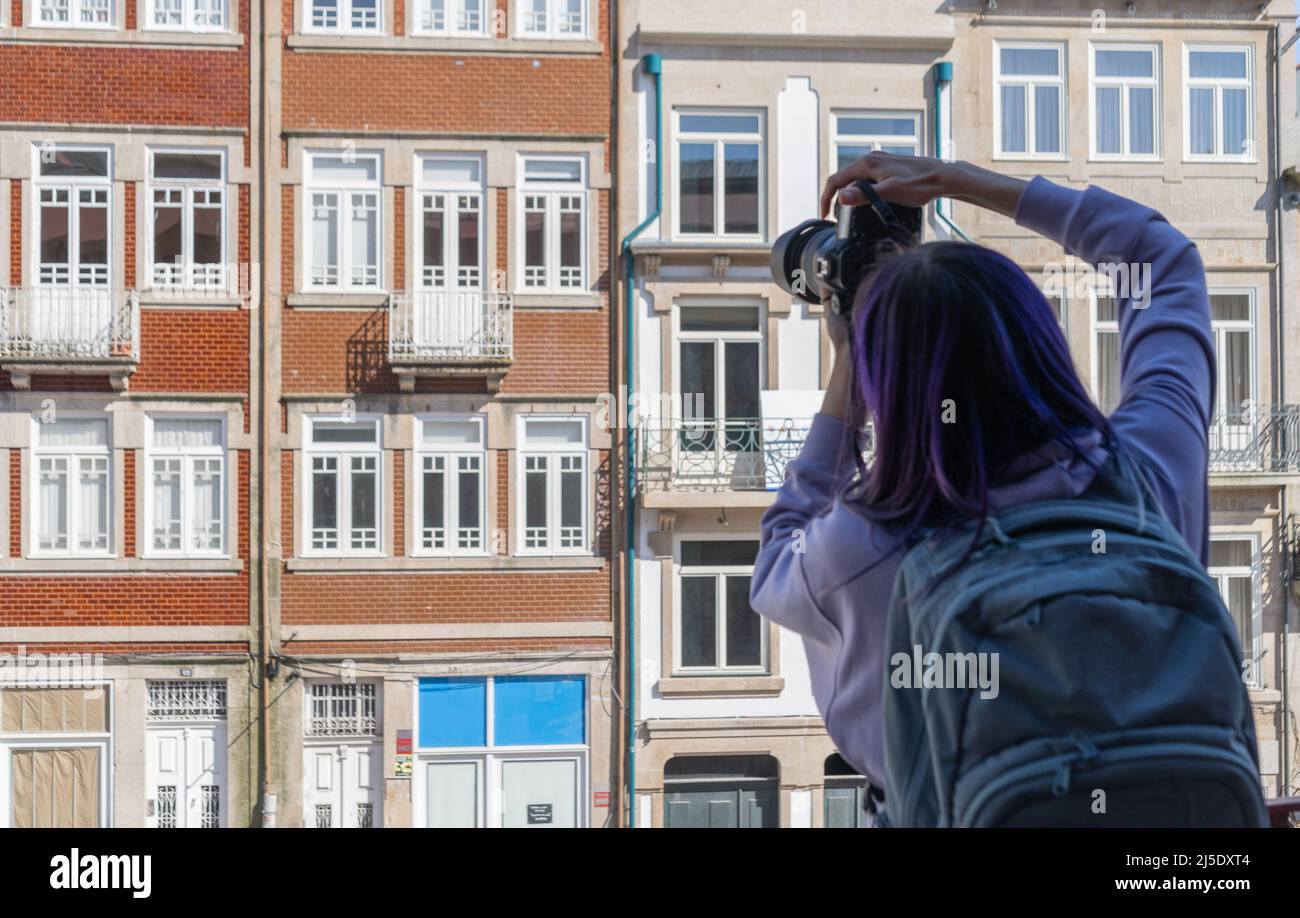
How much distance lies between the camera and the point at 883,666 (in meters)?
0.76

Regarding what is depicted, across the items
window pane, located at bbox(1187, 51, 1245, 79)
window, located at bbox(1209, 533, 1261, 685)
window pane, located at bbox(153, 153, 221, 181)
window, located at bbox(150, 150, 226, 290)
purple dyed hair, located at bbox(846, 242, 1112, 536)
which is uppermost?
window pane, located at bbox(1187, 51, 1245, 79)

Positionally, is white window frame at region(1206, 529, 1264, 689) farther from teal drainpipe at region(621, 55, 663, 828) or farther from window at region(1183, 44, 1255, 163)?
teal drainpipe at region(621, 55, 663, 828)

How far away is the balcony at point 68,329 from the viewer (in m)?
5.42

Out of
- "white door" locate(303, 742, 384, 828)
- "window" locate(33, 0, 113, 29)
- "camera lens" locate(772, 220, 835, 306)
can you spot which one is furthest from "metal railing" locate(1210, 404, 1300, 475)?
"window" locate(33, 0, 113, 29)

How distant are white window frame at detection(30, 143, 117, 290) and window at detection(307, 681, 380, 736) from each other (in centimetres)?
186

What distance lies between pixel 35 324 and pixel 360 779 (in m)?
2.24

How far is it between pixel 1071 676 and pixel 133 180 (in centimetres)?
556

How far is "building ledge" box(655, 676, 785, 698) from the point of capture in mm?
5664

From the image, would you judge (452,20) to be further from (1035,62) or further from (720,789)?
(720,789)

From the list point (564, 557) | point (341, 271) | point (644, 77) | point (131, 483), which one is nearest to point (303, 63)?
point (341, 271)

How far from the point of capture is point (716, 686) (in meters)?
5.69

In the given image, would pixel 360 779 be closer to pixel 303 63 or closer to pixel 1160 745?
pixel 303 63

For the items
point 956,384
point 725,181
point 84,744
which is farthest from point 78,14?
point 956,384

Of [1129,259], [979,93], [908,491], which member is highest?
[979,93]
